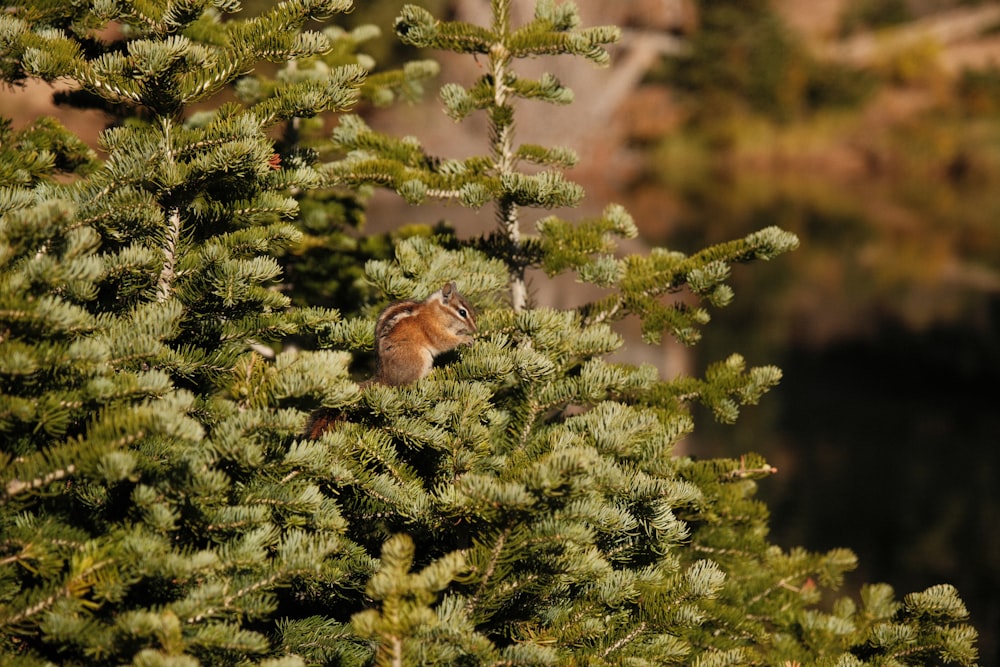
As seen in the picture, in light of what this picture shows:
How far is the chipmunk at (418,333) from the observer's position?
5.62ft

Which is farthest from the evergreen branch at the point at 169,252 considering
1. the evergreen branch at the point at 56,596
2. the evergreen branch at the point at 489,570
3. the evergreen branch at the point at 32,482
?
the evergreen branch at the point at 489,570

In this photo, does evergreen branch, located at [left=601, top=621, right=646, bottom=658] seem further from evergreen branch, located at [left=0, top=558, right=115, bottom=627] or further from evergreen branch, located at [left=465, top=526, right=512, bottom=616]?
evergreen branch, located at [left=0, top=558, right=115, bottom=627]

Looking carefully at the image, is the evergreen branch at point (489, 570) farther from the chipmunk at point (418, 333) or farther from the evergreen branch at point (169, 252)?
the evergreen branch at point (169, 252)

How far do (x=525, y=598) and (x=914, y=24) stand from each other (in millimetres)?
20447

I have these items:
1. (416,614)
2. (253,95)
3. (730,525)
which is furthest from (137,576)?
(253,95)

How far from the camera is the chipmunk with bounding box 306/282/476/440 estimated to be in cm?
171

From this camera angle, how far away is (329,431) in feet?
4.59

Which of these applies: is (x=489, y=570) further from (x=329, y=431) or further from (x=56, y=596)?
(x=56, y=596)

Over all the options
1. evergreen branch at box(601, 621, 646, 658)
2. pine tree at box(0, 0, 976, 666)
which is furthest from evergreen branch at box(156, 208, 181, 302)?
evergreen branch at box(601, 621, 646, 658)

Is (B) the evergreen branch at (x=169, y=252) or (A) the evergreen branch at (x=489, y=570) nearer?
(A) the evergreen branch at (x=489, y=570)

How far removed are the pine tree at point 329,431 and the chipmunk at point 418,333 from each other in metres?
0.04

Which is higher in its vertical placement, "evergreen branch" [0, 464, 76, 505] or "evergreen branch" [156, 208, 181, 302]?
"evergreen branch" [156, 208, 181, 302]

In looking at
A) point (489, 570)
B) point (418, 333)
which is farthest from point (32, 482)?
point (418, 333)

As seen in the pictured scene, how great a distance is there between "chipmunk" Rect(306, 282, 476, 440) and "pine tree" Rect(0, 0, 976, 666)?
4 centimetres
